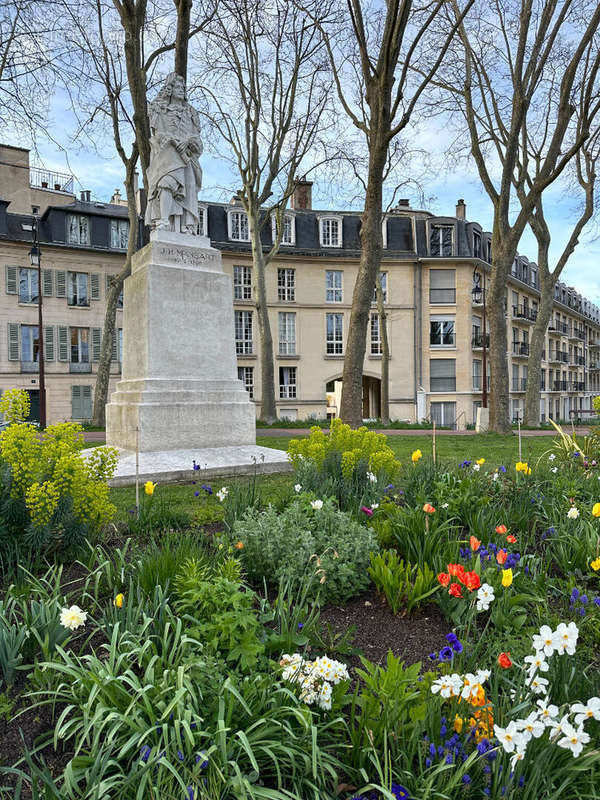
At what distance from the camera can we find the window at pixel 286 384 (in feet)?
119

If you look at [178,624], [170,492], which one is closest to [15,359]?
[170,492]

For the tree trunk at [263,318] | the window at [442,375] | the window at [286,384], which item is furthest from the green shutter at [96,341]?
the window at [442,375]

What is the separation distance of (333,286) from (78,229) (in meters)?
15.4

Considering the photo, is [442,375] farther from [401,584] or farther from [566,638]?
[566,638]

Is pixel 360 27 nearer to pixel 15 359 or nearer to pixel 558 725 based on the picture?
pixel 558 725

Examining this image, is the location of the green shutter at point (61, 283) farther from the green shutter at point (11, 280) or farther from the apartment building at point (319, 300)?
the green shutter at point (11, 280)

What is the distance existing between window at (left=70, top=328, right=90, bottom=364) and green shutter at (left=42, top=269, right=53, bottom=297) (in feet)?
7.53

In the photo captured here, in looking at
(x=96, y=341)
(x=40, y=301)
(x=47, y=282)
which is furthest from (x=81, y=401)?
(x=40, y=301)

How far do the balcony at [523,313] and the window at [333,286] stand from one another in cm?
1581

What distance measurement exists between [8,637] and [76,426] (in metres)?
1.90

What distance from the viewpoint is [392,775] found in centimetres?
190

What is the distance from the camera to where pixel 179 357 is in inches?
361

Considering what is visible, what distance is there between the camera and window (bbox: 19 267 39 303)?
31062 millimetres

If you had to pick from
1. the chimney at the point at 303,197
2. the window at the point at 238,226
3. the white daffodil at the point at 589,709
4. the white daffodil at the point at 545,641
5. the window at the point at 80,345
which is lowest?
the white daffodil at the point at 589,709
